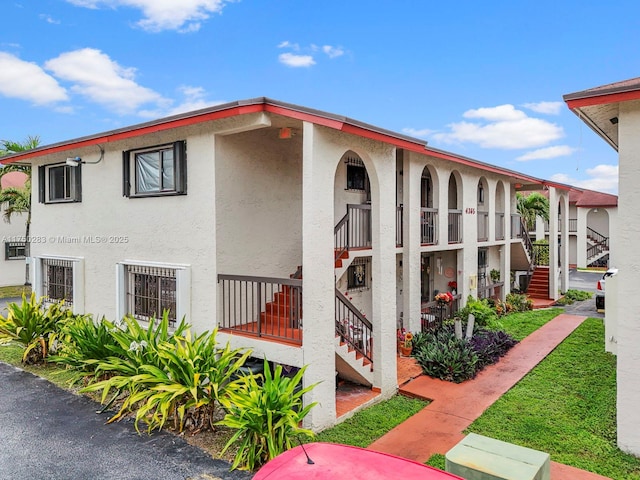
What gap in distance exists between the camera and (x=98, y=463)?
6.66 meters

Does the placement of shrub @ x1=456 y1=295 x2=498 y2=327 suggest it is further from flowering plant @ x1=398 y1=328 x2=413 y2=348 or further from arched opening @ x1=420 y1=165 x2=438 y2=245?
flowering plant @ x1=398 y1=328 x2=413 y2=348

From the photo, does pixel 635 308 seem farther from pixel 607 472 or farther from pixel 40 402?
pixel 40 402

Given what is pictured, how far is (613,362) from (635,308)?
218 inches

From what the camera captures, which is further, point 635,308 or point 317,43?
point 317,43

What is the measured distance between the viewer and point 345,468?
3.63 m

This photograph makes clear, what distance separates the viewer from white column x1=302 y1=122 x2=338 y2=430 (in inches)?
302

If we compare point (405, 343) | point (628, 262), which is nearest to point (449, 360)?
point (405, 343)

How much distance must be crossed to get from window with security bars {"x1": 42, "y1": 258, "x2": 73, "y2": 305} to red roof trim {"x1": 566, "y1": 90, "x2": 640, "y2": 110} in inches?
520

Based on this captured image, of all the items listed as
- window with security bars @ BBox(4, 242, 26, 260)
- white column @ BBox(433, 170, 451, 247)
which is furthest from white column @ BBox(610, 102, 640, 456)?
window with security bars @ BBox(4, 242, 26, 260)

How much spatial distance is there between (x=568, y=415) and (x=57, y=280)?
14.3m

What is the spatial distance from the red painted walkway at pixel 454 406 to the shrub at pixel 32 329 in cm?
937

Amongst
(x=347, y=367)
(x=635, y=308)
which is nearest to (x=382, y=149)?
(x=347, y=367)

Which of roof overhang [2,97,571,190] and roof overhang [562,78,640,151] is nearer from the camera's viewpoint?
roof overhang [562,78,640,151]

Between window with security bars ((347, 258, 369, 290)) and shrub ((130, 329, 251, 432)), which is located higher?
window with security bars ((347, 258, 369, 290))
